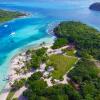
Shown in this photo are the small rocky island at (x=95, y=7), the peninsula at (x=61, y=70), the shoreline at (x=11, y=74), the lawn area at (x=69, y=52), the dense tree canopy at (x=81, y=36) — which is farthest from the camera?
the small rocky island at (x=95, y=7)

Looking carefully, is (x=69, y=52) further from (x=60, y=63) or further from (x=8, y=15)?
(x=8, y=15)

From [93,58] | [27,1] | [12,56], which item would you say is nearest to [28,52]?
[12,56]

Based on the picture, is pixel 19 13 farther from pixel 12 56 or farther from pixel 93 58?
pixel 93 58

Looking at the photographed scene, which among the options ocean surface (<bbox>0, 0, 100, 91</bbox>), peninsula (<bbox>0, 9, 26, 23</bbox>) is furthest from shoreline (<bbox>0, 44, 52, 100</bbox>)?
peninsula (<bbox>0, 9, 26, 23</bbox>)

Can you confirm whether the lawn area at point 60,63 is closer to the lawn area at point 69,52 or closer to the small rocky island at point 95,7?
the lawn area at point 69,52

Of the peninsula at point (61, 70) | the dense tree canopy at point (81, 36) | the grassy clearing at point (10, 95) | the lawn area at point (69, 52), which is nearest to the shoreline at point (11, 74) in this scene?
the peninsula at point (61, 70)

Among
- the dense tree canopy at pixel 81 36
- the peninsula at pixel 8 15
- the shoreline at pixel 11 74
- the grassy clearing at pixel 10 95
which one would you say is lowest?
the grassy clearing at pixel 10 95

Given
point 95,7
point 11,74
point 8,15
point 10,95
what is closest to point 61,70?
point 11,74
